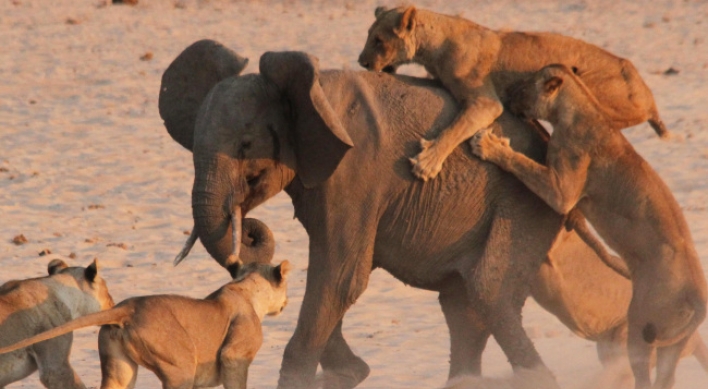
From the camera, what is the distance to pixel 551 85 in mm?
8219

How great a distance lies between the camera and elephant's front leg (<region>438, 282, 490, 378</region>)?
887 cm

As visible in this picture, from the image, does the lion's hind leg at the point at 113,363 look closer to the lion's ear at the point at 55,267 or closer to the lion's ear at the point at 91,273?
the lion's ear at the point at 91,273

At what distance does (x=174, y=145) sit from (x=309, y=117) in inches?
387

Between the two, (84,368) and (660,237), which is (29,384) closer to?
(84,368)

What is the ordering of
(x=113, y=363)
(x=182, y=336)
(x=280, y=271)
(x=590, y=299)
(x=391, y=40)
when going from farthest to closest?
(x=590, y=299) < (x=391, y=40) < (x=280, y=271) < (x=182, y=336) < (x=113, y=363)

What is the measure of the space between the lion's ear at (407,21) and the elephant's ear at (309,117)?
0.60 m

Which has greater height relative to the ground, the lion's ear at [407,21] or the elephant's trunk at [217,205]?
the lion's ear at [407,21]

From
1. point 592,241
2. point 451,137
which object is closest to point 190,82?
point 451,137

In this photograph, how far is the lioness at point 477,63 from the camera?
820 cm

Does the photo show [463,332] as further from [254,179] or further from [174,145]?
[174,145]

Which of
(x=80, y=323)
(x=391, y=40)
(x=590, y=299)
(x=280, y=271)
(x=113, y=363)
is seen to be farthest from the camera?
(x=590, y=299)

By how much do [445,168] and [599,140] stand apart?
867 millimetres

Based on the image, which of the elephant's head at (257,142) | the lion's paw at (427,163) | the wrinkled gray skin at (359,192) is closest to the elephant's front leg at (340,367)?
the wrinkled gray skin at (359,192)

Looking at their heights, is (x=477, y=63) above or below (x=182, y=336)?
above
